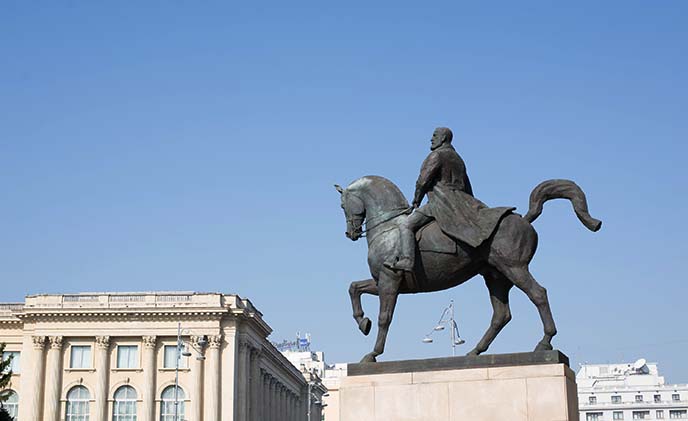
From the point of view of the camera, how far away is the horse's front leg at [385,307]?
1688cm

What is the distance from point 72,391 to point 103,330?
17.5 ft

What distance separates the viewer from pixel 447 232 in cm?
1661

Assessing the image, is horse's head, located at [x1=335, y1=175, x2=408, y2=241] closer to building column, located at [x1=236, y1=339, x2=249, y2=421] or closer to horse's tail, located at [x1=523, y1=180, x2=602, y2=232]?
horse's tail, located at [x1=523, y1=180, x2=602, y2=232]

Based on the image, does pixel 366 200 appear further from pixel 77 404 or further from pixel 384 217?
pixel 77 404

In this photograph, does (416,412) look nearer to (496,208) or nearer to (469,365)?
(469,365)

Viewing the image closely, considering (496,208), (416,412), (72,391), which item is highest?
(72,391)

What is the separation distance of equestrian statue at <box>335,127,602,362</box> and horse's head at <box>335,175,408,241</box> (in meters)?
0.02

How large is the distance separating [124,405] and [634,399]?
72.7m

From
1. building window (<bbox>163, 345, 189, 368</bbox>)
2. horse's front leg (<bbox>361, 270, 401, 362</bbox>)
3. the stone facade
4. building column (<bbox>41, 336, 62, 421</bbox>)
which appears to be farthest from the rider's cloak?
building column (<bbox>41, 336, 62, 421</bbox>)

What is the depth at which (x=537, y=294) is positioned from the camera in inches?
639

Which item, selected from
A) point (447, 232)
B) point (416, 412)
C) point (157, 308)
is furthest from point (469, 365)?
point (157, 308)

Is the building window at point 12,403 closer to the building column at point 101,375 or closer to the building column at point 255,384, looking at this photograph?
the building column at point 101,375

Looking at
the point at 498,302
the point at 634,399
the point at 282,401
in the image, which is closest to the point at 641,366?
the point at 634,399

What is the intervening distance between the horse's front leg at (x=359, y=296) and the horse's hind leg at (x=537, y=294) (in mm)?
2327
